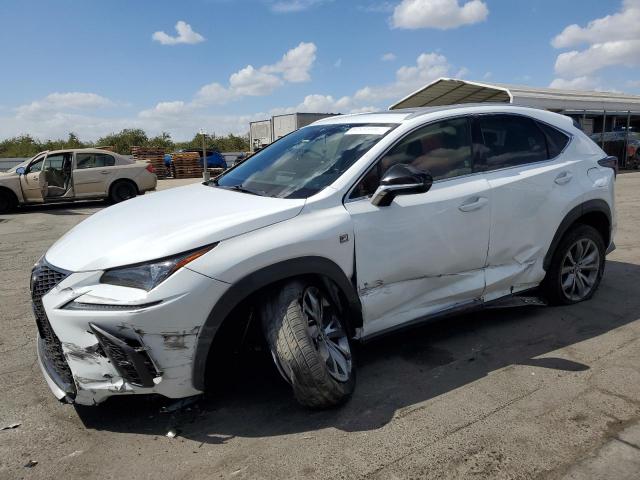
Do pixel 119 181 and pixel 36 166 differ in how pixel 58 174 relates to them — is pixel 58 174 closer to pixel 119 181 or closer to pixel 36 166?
pixel 36 166

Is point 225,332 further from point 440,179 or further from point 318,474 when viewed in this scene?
point 440,179

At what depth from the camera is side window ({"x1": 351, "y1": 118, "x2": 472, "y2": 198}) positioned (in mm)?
3408

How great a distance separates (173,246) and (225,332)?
0.64 meters

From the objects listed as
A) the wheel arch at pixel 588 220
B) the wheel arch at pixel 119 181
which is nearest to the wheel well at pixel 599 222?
the wheel arch at pixel 588 220

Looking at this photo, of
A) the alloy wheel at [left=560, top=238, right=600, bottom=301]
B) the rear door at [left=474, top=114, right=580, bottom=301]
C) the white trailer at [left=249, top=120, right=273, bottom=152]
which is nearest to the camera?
the rear door at [left=474, top=114, right=580, bottom=301]

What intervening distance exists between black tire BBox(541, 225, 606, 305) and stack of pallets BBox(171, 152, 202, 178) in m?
26.8

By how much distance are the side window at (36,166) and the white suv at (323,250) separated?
447 inches

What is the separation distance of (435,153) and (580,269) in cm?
196


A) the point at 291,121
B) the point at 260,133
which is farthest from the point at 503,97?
the point at 260,133

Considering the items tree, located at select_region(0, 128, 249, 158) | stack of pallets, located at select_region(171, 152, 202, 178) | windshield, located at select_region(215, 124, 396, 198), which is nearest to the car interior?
windshield, located at select_region(215, 124, 396, 198)

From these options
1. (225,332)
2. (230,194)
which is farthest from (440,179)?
(225,332)

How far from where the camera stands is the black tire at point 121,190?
47.2ft

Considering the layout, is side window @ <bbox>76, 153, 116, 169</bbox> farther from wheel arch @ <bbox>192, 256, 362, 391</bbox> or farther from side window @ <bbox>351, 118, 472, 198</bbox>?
wheel arch @ <bbox>192, 256, 362, 391</bbox>

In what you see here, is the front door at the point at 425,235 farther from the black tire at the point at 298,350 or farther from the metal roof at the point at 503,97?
the metal roof at the point at 503,97
